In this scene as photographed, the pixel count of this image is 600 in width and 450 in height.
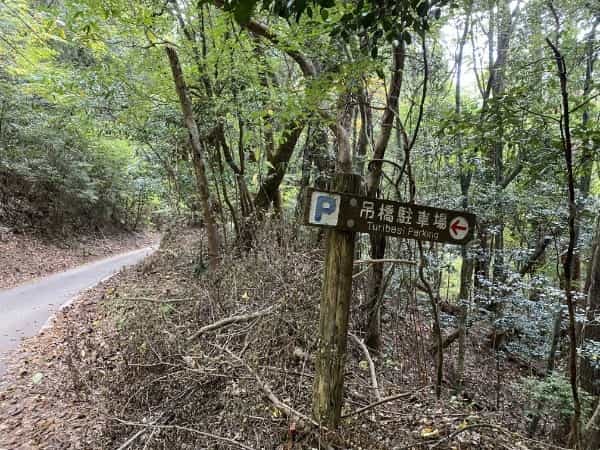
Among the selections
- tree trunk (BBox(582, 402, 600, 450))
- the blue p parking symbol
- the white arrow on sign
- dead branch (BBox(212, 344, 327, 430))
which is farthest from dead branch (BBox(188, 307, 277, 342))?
tree trunk (BBox(582, 402, 600, 450))

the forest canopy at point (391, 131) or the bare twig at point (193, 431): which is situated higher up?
the forest canopy at point (391, 131)

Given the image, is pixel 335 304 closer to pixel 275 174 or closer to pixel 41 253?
pixel 275 174

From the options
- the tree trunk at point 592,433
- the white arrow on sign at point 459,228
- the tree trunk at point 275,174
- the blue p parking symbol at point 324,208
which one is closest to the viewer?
the blue p parking symbol at point 324,208

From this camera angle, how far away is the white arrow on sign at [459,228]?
2.16 meters

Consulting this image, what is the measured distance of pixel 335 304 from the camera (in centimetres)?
221

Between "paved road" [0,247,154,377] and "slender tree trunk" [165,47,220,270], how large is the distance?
327 cm

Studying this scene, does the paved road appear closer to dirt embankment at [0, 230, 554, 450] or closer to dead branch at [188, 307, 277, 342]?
dirt embankment at [0, 230, 554, 450]

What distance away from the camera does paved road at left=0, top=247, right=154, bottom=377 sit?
19.0 feet

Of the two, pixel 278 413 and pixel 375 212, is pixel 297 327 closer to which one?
pixel 278 413

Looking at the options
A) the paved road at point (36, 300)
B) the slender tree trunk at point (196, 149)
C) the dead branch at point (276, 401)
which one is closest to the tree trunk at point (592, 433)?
the dead branch at point (276, 401)

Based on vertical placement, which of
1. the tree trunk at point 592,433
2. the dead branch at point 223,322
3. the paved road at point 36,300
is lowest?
the paved road at point 36,300

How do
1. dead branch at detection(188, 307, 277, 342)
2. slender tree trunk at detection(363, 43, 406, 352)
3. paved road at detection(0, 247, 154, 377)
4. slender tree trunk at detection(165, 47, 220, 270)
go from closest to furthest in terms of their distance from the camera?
1. dead branch at detection(188, 307, 277, 342)
2. slender tree trunk at detection(363, 43, 406, 352)
3. paved road at detection(0, 247, 154, 377)
4. slender tree trunk at detection(165, 47, 220, 270)

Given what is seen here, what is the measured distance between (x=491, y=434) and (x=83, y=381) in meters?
4.23

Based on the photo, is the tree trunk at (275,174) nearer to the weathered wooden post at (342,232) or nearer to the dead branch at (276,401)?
the dead branch at (276,401)
